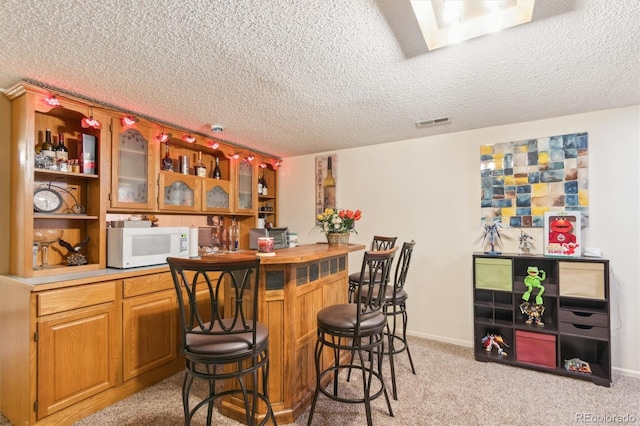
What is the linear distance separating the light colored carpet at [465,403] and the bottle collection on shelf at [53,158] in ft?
5.85

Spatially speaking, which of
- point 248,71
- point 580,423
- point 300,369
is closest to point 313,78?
point 248,71

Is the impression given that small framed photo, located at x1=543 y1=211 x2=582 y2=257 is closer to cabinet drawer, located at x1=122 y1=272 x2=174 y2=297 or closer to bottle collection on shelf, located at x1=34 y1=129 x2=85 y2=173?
cabinet drawer, located at x1=122 y1=272 x2=174 y2=297

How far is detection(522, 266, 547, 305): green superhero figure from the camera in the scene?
2818 mm

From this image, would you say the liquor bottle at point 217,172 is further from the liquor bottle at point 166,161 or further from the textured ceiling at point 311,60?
the textured ceiling at point 311,60

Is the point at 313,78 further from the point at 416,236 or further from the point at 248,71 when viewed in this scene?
the point at 416,236

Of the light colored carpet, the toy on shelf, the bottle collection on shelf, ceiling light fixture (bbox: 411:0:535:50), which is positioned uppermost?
ceiling light fixture (bbox: 411:0:535:50)

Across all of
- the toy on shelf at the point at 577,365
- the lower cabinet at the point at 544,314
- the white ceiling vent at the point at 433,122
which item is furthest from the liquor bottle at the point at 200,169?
the toy on shelf at the point at 577,365

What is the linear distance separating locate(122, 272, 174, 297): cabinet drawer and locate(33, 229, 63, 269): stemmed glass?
0.62 meters

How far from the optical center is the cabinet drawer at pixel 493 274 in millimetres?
2920

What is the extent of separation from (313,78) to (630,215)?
2.98m

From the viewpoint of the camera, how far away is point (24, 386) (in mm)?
1957

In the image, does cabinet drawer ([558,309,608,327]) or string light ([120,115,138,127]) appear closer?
cabinet drawer ([558,309,608,327])

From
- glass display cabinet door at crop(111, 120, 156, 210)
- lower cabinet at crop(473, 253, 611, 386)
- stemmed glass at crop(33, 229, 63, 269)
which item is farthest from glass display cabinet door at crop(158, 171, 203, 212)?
lower cabinet at crop(473, 253, 611, 386)

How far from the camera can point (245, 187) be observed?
4.10 metres
